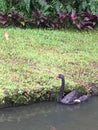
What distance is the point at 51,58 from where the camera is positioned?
12109mm

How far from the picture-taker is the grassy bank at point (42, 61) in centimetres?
1039

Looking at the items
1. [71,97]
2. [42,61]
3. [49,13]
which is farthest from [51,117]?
[49,13]

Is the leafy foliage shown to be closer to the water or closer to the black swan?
the black swan

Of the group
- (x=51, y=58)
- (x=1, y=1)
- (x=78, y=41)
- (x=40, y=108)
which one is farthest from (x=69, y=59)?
(x=1, y=1)

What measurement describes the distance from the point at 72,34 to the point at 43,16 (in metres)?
0.98

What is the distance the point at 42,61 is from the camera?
11.9 m

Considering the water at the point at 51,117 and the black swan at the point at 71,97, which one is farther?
the black swan at the point at 71,97

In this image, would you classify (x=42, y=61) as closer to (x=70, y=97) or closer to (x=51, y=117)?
(x=70, y=97)

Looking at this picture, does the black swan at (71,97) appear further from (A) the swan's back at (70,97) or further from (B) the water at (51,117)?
(B) the water at (51,117)

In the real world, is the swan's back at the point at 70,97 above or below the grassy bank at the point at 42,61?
below

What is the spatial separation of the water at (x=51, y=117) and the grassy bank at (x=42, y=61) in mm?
257

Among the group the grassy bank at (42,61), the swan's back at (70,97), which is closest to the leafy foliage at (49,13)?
the grassy bank at (42,61)

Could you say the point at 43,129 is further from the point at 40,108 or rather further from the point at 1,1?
the point at 1,1

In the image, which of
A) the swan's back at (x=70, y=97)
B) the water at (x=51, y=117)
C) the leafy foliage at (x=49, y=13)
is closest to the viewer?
the water at (x=51, y=117)
